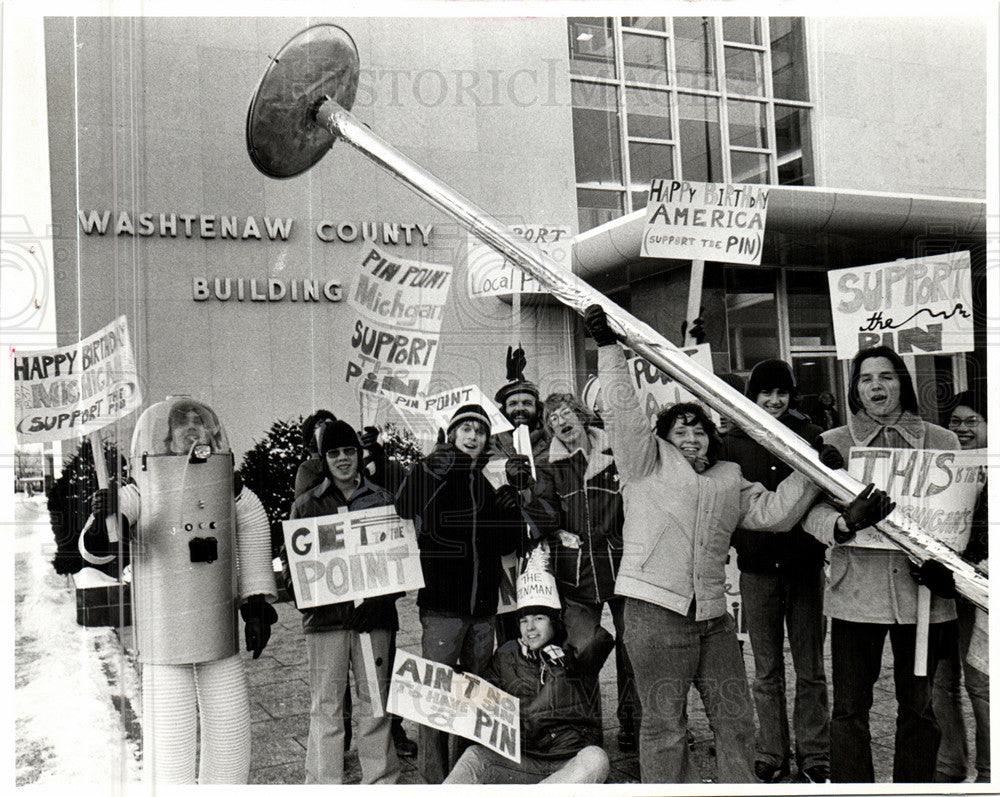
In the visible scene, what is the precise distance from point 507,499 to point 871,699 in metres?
1.47

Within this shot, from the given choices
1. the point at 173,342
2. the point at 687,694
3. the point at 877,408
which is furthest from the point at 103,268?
the point at 877,408

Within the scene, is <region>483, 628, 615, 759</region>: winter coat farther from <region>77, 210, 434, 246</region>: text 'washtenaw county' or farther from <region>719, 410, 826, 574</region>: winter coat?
<region>77, 210, 434, 246</region>: text 'washtenaw county'

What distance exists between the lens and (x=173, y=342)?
11.2 feet

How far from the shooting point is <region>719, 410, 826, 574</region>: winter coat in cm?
337

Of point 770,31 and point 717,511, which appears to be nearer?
point 717,511

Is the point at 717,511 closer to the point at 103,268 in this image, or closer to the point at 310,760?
the point at 310,760

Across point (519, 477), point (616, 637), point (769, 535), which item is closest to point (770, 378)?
point (769, 535)

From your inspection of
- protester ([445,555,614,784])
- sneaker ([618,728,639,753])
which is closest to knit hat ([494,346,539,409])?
protester ([445,555,614,784])

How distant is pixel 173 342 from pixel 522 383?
1.30m

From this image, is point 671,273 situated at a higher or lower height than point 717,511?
higher

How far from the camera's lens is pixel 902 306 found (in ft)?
11.4

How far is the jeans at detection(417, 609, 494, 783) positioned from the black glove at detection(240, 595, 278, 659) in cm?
56

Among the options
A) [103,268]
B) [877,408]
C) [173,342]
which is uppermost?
[103,268]

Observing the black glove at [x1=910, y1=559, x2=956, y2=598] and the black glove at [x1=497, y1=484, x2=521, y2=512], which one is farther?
the black glove at [x1=497, y1=484, x2=521, y2=512]
